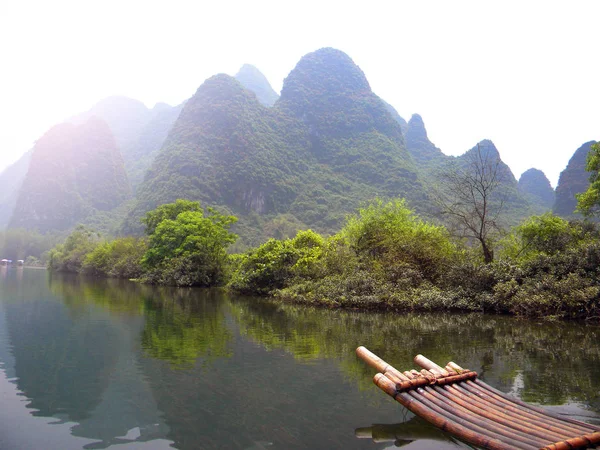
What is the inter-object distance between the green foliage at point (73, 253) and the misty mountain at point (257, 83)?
121m

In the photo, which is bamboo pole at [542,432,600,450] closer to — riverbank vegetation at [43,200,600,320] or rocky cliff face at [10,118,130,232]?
riverbank vegetation at [43,200,600,320]

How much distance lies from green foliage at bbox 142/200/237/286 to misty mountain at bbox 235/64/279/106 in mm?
140424

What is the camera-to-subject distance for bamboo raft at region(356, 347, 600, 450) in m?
4.22

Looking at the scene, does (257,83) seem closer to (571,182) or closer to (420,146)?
(420,146)

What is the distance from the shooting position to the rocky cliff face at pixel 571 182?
68.2 meters

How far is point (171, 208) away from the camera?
133 feet

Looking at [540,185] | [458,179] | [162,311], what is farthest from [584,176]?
[162,311]

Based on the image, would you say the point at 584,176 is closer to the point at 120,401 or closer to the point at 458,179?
the point at 458,179

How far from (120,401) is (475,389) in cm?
515

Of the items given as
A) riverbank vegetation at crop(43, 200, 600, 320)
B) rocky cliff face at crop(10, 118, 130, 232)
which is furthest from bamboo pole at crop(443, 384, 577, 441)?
rocky cliff face at crop(10, 118, 130, 232)

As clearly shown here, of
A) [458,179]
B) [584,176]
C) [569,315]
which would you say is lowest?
[569,315]

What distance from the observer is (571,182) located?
231ft

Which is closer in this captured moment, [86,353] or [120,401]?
[120,401]

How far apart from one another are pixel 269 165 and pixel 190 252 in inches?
2448
